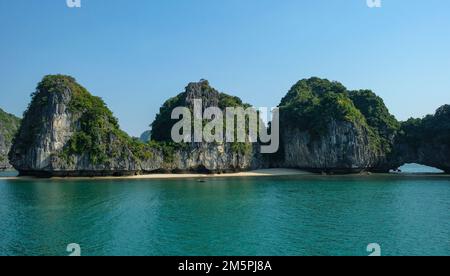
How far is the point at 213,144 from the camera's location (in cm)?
6519

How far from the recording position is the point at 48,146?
55531 millimetres

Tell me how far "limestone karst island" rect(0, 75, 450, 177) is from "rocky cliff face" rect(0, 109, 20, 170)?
169 ft

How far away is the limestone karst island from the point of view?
187ft

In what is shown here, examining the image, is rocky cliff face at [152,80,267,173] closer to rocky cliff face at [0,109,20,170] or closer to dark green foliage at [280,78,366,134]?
dark green foliage at [280,78,366,134]

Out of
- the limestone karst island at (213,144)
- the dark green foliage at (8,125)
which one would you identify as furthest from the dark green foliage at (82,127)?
the dark green foliage at (8,125)

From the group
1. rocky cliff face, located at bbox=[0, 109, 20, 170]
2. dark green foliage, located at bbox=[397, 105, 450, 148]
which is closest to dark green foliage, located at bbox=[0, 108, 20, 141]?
rocky cliff face, located at bbox=[0, 109, 20, 170]

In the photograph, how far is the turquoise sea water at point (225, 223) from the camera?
17594 millimetres

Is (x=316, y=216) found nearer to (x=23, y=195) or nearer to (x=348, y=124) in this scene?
(x=23, y=195)

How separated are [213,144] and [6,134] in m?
75.6

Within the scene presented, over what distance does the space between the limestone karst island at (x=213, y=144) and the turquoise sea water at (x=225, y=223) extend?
21424 millimetres

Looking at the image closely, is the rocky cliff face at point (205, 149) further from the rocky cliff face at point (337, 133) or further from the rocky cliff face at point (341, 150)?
the rocky cliff face at point (341, 150)

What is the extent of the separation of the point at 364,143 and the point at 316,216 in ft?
137

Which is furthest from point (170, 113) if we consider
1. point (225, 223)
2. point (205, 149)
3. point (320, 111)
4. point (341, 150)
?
point (225, 223)
